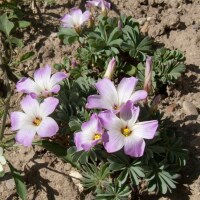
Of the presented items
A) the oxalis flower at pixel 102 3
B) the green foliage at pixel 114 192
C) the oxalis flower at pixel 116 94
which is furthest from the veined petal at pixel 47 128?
the oxalis flower at pixel 102 3

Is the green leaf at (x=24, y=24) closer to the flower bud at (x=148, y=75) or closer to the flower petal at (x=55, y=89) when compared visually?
the flower petal at (x=55, y=89)

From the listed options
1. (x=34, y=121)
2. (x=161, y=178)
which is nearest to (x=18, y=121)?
(x=34, y=121)

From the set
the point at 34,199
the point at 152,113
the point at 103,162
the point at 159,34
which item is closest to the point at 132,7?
the point at 159,34

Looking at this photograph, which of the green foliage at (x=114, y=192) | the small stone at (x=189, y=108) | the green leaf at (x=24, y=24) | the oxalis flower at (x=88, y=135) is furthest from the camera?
the green leaf at (x=24, y=24)

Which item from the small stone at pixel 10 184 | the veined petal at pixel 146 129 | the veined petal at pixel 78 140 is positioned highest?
the veined petal at pixel 146 129

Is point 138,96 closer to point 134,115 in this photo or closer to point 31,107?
point 134,115

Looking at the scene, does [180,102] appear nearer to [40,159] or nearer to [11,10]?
[40,159]

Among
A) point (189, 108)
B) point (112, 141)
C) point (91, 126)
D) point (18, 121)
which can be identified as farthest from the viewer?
point (189, 108)
